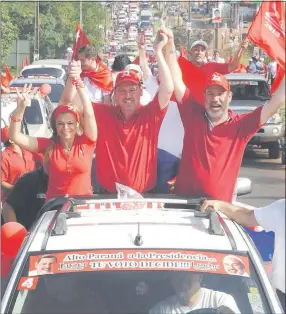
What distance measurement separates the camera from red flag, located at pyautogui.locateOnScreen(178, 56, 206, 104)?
573 cm

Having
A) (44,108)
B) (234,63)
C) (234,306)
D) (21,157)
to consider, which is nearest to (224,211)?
(234,306)

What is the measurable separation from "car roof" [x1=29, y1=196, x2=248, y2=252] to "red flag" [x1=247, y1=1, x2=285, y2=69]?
0.86 meters

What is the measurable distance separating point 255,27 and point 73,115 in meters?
1.72

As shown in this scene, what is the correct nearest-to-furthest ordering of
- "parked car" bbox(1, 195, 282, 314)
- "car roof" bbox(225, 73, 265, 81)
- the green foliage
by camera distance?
"parked car" bbox(1, 195, 282, 314)
the green foliage
"car roof" bbox(225, 73, 265, 81)

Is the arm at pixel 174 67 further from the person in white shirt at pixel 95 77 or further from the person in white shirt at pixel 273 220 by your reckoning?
the person in white shirt at pixel 95 77

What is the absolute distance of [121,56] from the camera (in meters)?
9.05

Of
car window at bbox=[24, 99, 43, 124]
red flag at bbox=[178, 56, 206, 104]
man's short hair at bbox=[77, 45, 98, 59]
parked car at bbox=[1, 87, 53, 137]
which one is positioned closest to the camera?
red flag at bbox=[178, 56, 206, 104]

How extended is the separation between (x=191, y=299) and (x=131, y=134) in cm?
196

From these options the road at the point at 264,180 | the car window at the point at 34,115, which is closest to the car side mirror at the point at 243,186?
the road at the point at 264,180

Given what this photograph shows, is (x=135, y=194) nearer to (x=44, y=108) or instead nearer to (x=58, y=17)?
(x=58, y=17)

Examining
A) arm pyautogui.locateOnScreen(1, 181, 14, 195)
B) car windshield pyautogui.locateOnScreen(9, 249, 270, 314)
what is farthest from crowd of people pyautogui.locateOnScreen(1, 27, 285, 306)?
arm pyautogui.locateOnScreen(1, 181, 14, 195)

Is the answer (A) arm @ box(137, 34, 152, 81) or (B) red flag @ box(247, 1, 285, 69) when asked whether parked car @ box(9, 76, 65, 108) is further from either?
(B) red flag @ box(247, 1, 285, 69)

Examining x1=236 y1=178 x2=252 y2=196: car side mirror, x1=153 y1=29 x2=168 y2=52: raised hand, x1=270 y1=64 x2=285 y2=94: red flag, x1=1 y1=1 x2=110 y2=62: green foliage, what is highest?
x1=1 y1=1 x2=110 y2=62: green foliage

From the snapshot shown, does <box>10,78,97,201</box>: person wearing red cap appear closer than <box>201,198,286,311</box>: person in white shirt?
No
